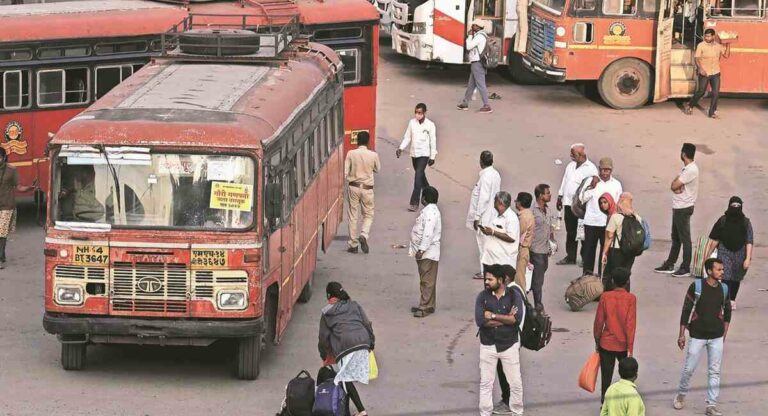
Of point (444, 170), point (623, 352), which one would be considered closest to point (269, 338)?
point (623, 352)

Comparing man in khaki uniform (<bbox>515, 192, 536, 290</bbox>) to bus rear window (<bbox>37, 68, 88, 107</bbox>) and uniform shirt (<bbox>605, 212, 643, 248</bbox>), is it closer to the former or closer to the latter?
uniform shirt (<bbox>605, 212, 643, 248</bbox>)

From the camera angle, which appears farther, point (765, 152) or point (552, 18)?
point (552, 18)

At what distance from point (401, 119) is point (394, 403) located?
A: 50.7 feet

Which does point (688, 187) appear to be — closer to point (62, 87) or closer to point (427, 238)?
point (427, 238)

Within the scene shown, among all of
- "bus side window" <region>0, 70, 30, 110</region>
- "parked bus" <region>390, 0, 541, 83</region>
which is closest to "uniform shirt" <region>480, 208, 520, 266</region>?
"bus side window" <region>0, 70, 30, 110</region>

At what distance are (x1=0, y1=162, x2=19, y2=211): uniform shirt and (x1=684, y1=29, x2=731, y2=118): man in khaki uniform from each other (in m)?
13.8

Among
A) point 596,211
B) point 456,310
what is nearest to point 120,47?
point 456,310

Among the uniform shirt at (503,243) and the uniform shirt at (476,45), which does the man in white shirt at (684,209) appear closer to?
the uniform shirt at (503,243)

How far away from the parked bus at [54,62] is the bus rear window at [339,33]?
2587mm

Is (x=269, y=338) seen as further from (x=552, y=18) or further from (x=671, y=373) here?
(x=552, y=18)

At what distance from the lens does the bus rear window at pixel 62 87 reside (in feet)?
72.7

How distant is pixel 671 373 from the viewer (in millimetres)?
16703

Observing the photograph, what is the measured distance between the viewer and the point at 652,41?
30562mm

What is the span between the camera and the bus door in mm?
30000
